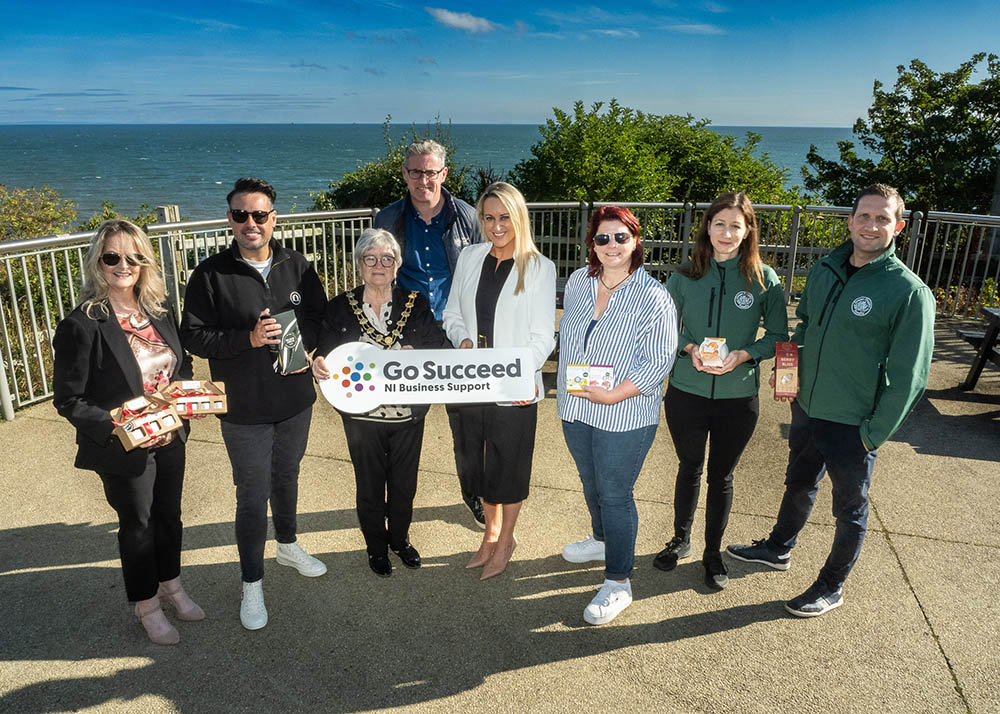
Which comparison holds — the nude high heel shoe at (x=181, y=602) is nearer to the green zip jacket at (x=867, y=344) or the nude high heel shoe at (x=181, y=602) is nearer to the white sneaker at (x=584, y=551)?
the white sneaker at (x=584, y=551)

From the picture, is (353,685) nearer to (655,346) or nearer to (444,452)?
(655,346)

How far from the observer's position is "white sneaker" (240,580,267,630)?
3182 mm

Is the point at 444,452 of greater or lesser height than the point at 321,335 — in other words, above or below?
below

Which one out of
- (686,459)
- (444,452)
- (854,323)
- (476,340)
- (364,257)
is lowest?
(444,452)

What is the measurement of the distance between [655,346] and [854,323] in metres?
0.92

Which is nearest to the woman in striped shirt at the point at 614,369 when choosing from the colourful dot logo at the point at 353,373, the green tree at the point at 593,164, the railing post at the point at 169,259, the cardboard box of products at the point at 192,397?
the colourful dot logo at the point at 353,373

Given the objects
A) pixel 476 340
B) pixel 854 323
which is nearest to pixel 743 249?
pixel 854 323

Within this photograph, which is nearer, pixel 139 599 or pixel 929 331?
pixel 929 331

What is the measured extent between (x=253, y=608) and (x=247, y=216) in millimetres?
1898

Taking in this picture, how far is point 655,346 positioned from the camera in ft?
9.92

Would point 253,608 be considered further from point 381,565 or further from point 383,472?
point 383,472

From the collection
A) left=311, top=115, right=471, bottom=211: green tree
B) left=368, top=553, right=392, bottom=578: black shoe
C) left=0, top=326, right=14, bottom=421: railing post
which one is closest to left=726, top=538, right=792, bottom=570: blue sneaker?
left=368, top=553, right=392, bottom=578: black shoe

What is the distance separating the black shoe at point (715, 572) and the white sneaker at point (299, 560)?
212 centimetres

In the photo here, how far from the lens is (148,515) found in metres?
3.00
